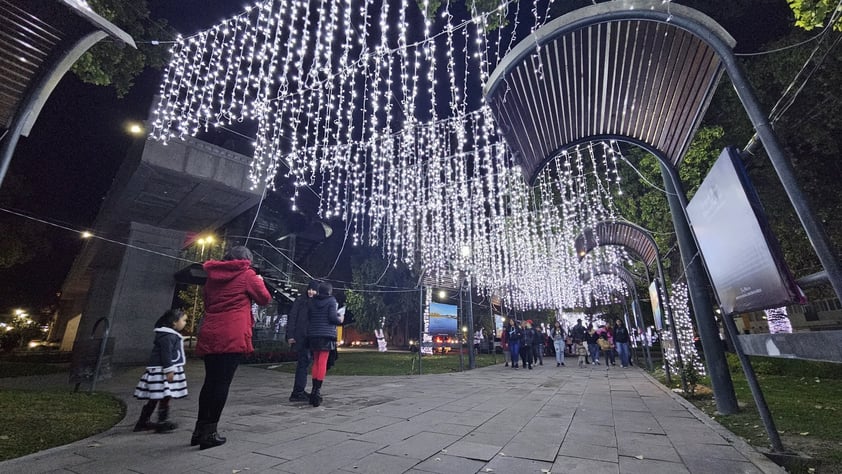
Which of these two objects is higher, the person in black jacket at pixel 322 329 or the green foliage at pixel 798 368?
the person in black jacket at pixel 322 329

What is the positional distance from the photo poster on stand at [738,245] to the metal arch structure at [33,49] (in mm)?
5291

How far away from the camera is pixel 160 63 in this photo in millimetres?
7957

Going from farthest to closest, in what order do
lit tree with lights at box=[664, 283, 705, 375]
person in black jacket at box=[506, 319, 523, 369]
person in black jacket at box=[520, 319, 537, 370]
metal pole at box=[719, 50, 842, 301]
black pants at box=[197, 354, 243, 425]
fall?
person in black jacket at box=[506, 319, 523, 369] < person in black jacket at box=[520, 319, 537, 370] < lit tree with lights at box=[664, 283, 705, 375] < black pants at box=[197, 354, 243, 425] < metal pole at box=[719, 50, 842, 301]

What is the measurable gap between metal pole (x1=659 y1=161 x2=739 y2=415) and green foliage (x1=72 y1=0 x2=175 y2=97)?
9.60m

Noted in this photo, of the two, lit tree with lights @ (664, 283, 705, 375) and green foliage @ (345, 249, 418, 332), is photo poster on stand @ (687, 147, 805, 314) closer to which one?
lit tree with lights @ (664, 283, 705, 375)

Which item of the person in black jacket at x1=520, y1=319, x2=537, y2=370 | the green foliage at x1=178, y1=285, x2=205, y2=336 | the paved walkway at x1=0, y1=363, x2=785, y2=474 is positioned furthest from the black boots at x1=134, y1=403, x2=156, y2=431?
the green foliage at x1=178, y1=285, x2=205, y2=336

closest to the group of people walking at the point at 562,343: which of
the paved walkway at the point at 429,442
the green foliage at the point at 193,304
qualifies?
the paved walkway at the point at 429,442

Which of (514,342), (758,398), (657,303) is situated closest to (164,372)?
(758,398)

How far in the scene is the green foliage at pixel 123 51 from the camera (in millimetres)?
6180

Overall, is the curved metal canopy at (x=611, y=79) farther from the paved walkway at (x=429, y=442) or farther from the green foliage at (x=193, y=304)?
the green foliage at (x=193, y=304)

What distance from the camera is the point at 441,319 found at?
2241 cm

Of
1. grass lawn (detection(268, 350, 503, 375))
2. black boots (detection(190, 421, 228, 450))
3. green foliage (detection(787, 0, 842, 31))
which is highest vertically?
green foliage (detection(787, 0, 842, 31))

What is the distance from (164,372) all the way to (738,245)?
5.71 m

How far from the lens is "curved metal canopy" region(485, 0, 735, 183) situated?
3.46 m
